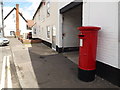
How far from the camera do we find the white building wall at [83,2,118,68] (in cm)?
362

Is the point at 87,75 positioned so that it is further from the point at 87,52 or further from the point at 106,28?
the point at 106,28

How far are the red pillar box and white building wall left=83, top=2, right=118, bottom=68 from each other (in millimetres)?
343

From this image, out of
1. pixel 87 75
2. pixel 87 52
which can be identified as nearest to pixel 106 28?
pixel 87 52

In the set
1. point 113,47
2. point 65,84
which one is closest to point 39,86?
point 65,84

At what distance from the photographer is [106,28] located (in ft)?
12.9

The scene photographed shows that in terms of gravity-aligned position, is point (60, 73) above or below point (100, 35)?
below

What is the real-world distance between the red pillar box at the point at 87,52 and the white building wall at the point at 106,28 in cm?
34

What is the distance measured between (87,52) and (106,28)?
0.99 meters

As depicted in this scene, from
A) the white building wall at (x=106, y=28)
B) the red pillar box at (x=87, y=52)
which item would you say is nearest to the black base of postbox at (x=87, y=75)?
the red pillar box at (x=87, y=52)

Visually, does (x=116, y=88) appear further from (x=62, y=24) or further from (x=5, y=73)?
(x=62, y=24)

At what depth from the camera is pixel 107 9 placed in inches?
152

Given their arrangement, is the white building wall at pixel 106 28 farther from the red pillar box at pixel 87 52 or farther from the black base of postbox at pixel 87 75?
the black base of postbox at pixel 87 75

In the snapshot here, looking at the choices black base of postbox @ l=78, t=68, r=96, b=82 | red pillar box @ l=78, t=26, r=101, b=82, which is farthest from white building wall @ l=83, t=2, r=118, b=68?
black base of postbox @ l=78, t=68, r=96, b=82

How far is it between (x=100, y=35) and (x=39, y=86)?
2587 millimetres
